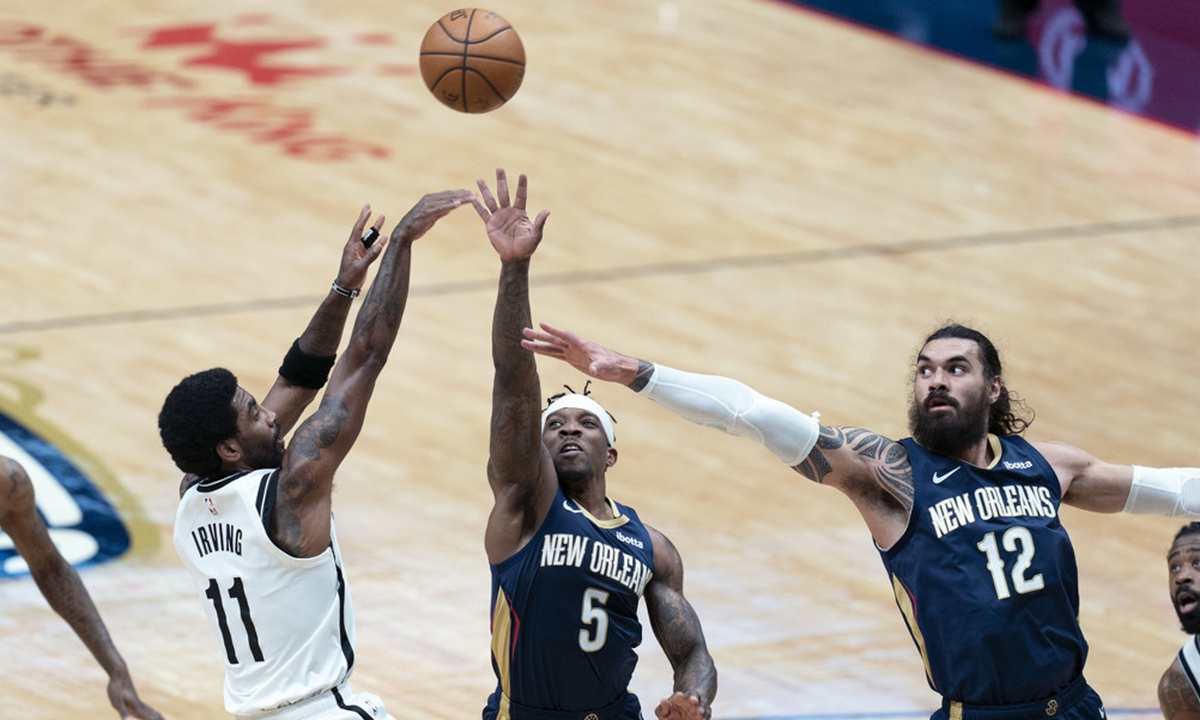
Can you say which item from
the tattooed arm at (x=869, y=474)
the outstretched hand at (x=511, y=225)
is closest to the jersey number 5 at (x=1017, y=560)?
the tattooed arm at (x=869, y=474)

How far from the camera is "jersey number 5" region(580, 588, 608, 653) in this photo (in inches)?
262

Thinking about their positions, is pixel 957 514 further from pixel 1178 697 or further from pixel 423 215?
pixel 423 215

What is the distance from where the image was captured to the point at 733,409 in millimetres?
6355

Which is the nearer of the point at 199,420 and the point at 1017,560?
the point at 199,420

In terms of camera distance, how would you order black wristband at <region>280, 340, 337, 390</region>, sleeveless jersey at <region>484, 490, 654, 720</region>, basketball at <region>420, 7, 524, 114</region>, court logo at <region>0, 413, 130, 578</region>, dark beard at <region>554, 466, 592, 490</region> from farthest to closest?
court logo at <region>0, 413, 130, 578</region> < basketball at <region>420, 7, 524, 114</region> < black wristband at <region>280, 340, 337, 390</region> < dark beard at <region>554, 466, 592, 490</region> < sleeveless jersey at <region>484, 490, 654, 720</region>

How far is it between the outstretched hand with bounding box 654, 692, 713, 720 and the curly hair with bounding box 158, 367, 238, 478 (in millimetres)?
1829

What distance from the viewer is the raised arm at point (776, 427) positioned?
6.11 m

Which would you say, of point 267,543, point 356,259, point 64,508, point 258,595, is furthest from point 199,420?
point 64,508

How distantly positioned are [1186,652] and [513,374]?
123 inches

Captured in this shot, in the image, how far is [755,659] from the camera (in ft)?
30.9

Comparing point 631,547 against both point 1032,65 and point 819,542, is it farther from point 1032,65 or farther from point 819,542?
point 1032,65

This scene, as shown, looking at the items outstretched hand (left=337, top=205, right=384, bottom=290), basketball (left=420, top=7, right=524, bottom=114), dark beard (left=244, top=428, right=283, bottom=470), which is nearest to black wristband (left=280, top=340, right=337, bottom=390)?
outstretched hand (left=337, top=205, right=384, bottom=290)

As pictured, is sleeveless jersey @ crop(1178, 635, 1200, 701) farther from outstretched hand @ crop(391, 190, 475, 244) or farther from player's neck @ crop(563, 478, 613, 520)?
outstretched hand @ crop(391, 190, 475, 244)

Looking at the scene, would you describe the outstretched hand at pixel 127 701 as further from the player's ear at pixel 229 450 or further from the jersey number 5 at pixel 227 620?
the player's ear at pixel 229 450
